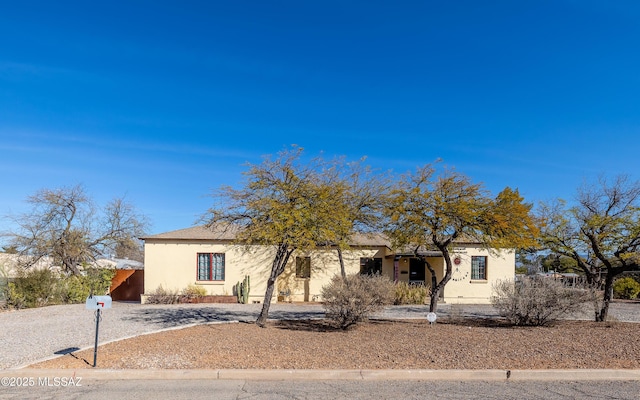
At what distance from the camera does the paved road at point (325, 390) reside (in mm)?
6590

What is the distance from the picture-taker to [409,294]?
69.0ft

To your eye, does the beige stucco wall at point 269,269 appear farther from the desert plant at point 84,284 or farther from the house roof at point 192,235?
the desert plant at point 84,284

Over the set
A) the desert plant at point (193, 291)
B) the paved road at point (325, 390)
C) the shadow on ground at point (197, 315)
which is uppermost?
the paved road at point (325, 390)

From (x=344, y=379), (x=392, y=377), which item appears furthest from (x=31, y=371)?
(x=392, y=377)

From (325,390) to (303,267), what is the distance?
51.3 ft

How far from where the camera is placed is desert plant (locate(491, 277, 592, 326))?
1255cm

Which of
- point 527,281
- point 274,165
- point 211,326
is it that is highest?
point 274,165

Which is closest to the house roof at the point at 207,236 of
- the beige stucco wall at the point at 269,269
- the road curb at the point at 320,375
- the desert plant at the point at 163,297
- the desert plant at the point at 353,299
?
the beige stucco wall at the point at 269,269

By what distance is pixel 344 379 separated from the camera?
7453mm

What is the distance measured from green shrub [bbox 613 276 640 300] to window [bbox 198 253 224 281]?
22500 millimetres

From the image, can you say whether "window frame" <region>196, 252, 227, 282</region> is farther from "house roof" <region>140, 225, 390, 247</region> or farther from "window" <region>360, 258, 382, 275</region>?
"window" <region>360, 258, 382, 275</region>

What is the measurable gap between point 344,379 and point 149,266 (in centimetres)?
1629

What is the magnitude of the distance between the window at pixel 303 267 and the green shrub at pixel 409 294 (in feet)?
14.1

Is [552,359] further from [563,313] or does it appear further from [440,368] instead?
[563,313]
